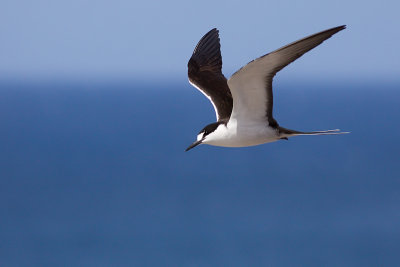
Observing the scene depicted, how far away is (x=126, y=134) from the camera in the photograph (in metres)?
166

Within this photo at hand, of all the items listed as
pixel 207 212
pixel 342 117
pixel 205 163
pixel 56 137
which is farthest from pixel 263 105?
pixel 342 117

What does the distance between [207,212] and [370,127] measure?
81726 mm

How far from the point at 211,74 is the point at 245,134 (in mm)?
3340

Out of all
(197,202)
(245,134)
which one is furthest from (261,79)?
(197,202)

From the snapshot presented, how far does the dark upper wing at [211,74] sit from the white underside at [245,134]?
3.48ft

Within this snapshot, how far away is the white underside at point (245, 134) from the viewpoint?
987 centimetres

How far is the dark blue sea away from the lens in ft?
272


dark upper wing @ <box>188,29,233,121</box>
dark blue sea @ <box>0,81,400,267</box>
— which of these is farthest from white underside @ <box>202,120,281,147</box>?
dark blue sea @ <box>0,81,400,267</box>

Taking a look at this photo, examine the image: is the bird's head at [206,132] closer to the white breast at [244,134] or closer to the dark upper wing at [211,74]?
the white breast at [244,134]

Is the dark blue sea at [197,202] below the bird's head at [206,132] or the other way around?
below

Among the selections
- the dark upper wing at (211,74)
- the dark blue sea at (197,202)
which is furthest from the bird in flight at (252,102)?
the dark blue sea at (197,202)

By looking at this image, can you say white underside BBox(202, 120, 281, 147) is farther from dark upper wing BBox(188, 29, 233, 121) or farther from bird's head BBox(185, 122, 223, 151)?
dark upper wing BBox(188, 29, 233, 121)

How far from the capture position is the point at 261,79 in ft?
29.9

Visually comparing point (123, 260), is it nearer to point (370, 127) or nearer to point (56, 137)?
point (56, 137)
